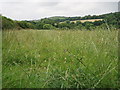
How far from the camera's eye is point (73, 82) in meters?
1.37

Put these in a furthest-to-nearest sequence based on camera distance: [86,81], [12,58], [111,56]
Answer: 1. [12,58]
2. [111,56]
3. [86,81]

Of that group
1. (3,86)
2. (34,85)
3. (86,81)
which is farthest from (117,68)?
(3,86)

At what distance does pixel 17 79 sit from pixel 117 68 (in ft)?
3.62

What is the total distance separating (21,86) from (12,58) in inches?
55.3

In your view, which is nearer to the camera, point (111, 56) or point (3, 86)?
point (3, 86)

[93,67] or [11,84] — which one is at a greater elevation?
[93,67]

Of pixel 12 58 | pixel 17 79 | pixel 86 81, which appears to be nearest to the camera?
pixel 86 81

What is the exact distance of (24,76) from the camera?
1.59 meters

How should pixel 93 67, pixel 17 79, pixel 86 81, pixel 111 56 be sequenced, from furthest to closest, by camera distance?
pixel 111 56 → pixel 93 67 → pixel 17 79 → pixel 86 81

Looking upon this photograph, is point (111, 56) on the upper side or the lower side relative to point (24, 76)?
upper

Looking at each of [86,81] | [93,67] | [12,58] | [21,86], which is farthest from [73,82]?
[12,58]

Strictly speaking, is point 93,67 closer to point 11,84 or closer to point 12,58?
point 11,84

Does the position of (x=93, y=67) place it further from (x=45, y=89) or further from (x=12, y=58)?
(x=12, y=58)

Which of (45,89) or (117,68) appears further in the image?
(117,68)
